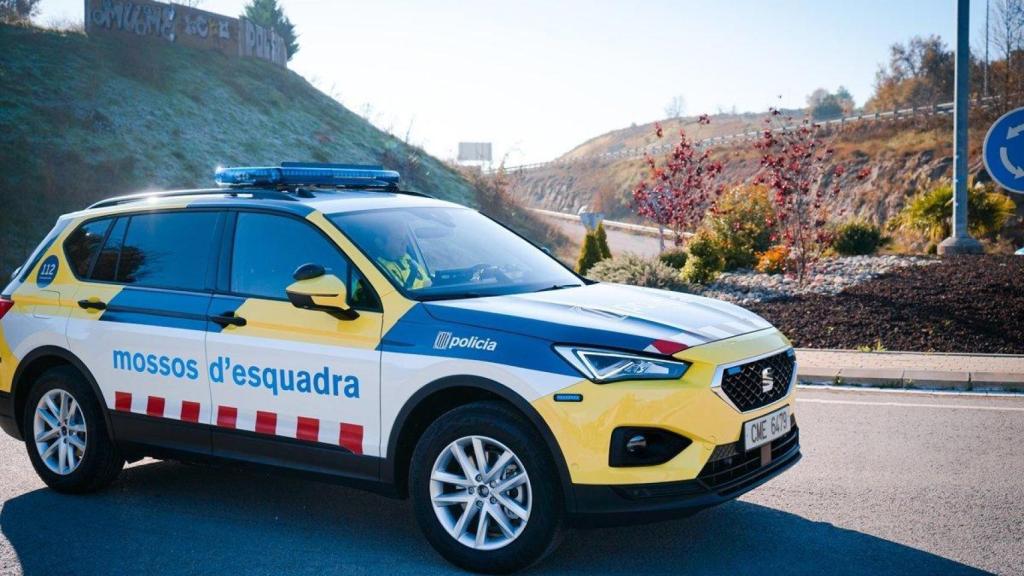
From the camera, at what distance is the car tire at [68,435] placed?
253 inches

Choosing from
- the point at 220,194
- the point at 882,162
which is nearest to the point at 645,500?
the point at 220,194

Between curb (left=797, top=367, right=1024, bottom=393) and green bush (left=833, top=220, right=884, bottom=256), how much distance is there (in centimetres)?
984

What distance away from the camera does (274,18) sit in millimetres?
67312

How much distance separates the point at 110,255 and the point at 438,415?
9.16 feet

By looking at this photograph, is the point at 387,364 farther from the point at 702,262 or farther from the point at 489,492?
the point at 702,262

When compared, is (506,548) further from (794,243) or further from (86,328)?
(794,243)

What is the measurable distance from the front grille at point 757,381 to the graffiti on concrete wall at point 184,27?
38626 millimetres

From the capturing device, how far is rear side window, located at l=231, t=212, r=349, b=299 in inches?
221

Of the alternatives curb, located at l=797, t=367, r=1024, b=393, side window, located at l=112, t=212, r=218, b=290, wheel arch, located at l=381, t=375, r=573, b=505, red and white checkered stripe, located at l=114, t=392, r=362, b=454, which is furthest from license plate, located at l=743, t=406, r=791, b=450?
curb, located at l=797, t=367, r=1024, b=393

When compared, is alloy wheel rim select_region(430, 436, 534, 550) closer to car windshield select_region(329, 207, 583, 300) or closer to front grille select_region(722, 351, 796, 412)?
car windshield select_region(329, 207, 583, 300)

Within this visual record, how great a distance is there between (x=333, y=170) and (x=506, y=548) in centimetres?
294

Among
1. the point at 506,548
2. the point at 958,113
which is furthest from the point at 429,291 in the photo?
the point at 958,113

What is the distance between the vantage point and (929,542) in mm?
5203

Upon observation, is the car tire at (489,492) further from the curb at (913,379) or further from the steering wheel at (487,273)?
the curb at (913,379)
